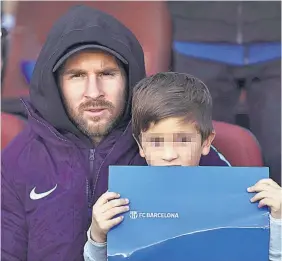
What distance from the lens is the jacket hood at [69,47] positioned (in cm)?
136

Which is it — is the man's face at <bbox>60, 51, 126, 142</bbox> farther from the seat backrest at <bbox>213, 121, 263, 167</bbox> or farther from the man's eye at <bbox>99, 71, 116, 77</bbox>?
the seat backrest at <bbox>213, 121, 263, 167</bbox>

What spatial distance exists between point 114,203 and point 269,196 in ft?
0.97

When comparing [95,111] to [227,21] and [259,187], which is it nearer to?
[259,187]

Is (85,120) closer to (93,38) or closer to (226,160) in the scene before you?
(93,38)

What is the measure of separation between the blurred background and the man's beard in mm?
495

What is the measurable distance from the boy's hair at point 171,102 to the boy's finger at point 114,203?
170 millimetres

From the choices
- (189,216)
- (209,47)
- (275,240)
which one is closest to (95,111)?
(189,216)

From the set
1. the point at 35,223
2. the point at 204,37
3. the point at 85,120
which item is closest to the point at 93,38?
the point at 85,120

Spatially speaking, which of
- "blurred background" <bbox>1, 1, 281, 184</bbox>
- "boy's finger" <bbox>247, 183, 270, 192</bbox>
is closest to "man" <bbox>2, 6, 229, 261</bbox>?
"boy's finger" <bbox>247, 183, 270, 192</bbox>

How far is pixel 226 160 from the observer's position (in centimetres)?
146

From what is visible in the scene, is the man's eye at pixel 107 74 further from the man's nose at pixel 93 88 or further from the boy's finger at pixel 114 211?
the boy's finger at pixel 114 211

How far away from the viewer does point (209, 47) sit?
194cm

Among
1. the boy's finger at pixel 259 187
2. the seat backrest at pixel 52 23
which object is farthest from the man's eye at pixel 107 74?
the seat backrest at pixel 52 23

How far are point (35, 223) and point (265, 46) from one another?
1036 mm
